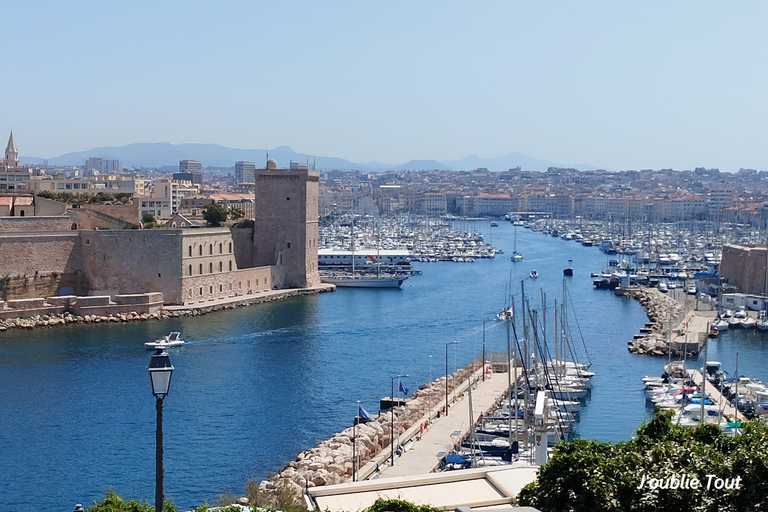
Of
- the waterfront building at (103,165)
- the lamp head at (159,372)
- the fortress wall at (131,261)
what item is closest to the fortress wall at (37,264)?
the fortress wall at (131,261)

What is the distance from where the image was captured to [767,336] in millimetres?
20734

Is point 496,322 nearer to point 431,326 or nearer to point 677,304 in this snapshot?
point 431,326

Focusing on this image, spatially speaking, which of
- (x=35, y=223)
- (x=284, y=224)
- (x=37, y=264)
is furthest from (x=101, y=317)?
(x=284, y=224)

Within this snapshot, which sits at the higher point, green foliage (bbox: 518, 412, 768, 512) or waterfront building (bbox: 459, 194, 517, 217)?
green foliage (bbox: 518, 412, 768, 512)

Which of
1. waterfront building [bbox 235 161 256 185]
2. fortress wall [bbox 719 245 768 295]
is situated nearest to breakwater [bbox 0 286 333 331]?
fortress wall [bbox 719 245 768 295]

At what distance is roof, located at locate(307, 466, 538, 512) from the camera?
5250 millimetres

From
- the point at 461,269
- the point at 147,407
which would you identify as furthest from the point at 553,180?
the point at 147,407

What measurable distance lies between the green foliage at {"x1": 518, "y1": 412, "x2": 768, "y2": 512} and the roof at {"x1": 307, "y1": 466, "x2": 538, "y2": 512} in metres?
0.35

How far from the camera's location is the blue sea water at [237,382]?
10.5m

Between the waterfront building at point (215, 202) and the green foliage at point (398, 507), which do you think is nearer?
the green foliage at point (398, 507)

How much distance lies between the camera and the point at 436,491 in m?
5.47

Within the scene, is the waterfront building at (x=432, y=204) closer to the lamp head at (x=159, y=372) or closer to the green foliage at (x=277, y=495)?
the green foliage at (x=277, y=495)

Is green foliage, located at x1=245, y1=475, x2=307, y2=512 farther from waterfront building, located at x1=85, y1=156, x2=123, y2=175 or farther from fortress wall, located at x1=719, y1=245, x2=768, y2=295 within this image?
waterfront building, located at x1=85, y1=156, x2=123, y2=175

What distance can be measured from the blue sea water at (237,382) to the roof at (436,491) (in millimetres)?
4223
